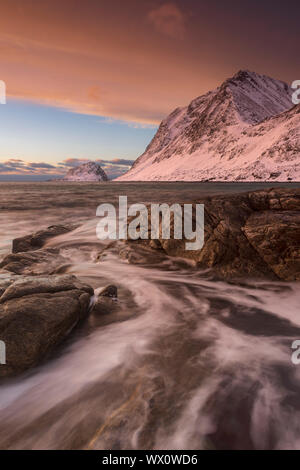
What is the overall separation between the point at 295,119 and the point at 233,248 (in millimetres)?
132762

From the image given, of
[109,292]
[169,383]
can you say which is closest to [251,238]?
[109,292]

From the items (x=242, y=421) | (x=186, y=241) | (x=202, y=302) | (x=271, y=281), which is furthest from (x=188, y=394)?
(x=186, y=241)

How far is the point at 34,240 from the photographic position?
8586 mm

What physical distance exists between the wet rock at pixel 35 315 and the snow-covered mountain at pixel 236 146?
91435mm

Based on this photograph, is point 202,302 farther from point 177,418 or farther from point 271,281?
point 177,418

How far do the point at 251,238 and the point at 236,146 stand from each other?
142 metres

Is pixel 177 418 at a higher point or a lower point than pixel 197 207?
lower

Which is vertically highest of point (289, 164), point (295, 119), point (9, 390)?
point (295, 119)

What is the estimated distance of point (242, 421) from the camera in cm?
221

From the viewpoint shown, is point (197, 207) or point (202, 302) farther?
point (197, 207)

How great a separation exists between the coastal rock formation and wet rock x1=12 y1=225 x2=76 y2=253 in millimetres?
4768

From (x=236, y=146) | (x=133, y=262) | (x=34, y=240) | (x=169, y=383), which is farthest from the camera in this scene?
(x=236, y=146)

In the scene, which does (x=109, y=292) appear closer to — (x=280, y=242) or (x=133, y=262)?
(x=133, y=262)

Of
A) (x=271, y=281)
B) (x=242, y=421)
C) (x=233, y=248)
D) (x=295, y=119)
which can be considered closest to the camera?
(x=242, y=421)
